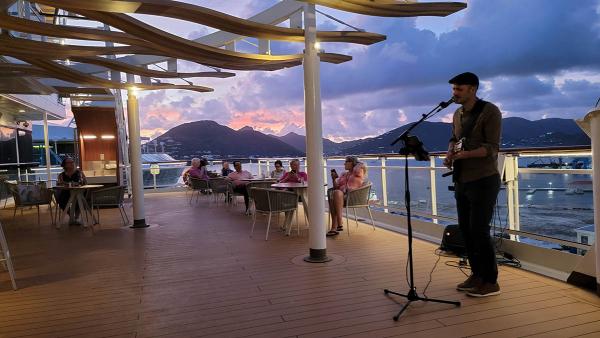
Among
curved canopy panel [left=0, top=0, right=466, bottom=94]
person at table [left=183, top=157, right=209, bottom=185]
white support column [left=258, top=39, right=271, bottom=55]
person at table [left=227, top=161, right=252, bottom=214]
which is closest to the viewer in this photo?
curved canopy panel [left=0, top=0, right=466, bottom=94]

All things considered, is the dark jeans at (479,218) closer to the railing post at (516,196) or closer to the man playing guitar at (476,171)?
the man playing guitar at (476,171)

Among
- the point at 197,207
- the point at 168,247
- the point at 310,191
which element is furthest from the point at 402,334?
the point at 197,207

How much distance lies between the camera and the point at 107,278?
4266 mm

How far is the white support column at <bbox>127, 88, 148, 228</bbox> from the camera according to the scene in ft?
24.2

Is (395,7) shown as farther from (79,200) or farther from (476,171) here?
(79,200)

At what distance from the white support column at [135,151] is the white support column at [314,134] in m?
4.06

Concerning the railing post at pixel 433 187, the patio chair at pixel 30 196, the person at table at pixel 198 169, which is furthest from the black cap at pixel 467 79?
the person at table at pixel 198 169

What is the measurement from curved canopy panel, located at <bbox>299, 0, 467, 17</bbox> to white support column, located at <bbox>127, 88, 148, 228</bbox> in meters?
4.75

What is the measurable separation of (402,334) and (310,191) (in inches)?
85.4

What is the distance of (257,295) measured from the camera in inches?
139

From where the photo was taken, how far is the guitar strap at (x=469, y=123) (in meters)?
3.18

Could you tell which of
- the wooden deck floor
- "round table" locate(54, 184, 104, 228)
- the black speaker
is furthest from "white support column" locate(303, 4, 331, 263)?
"round table" locate(54, 184, 104, 228)

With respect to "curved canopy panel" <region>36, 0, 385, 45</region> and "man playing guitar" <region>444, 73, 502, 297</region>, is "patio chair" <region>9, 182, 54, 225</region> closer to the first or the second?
"curved canopy panel" <region>36, 0, 385, 45</region>

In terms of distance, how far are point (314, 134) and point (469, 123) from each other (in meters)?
1.73
